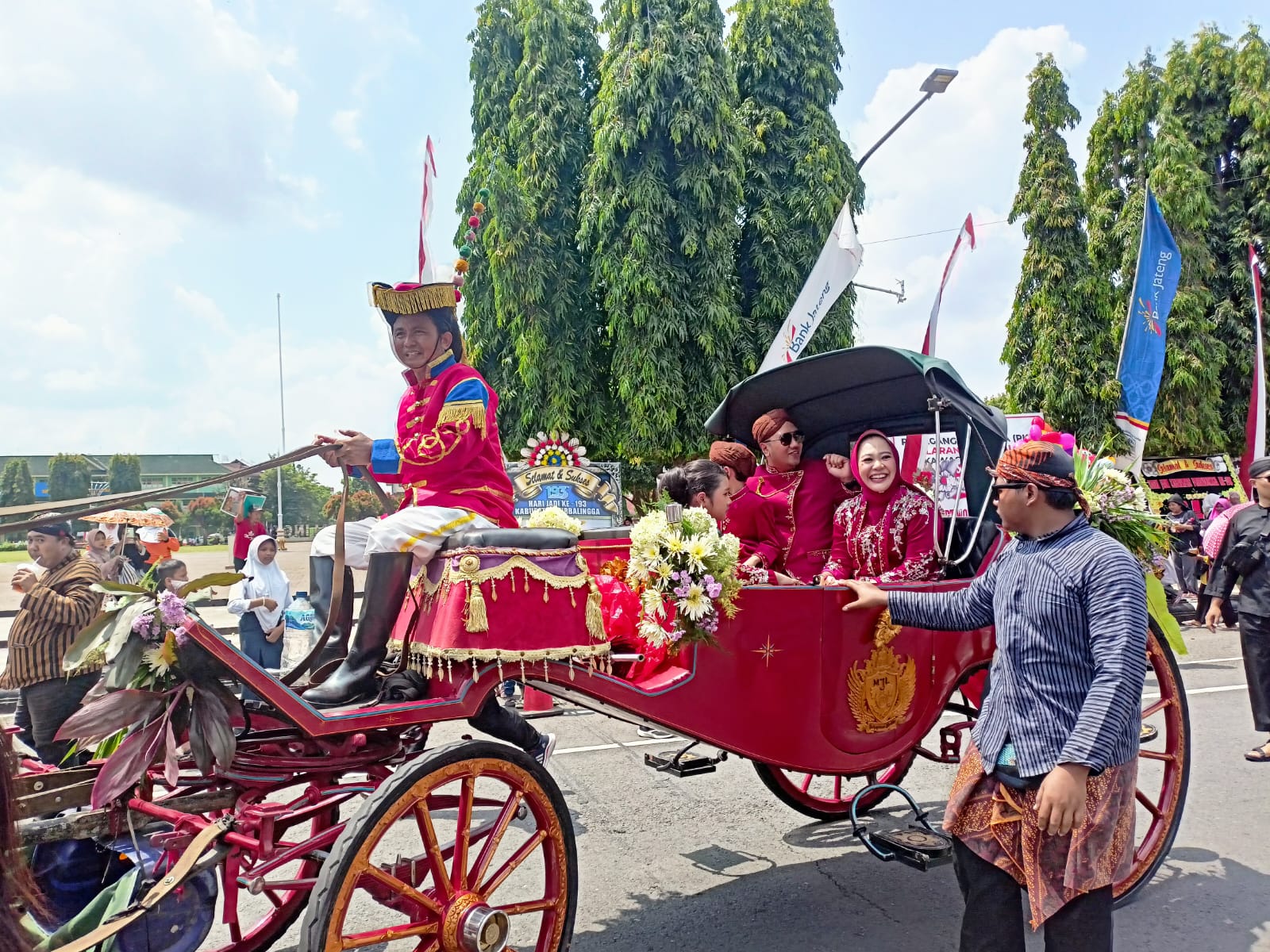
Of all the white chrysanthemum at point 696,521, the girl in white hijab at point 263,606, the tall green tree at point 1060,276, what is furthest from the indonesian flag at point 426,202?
the tall green tree at point 1060,276

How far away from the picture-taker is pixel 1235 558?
19.3 ft

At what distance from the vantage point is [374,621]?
290cm

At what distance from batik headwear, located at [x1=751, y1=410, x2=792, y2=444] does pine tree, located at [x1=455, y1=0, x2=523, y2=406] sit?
10235mm

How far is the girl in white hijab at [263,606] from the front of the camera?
6.88 m

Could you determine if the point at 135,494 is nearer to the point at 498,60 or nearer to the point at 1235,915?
the point at 1235,915

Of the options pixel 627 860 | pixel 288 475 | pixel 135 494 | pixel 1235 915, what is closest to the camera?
pixel 135 494

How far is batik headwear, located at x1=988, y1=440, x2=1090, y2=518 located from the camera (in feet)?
8.45

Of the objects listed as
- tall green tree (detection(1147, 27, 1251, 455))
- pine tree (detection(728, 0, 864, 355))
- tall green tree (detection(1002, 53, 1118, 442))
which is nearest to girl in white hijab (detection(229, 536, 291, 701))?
pine tree (detection(728, 0, 864, 355))

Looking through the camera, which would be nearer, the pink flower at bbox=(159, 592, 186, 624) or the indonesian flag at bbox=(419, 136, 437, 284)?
the pink flower at bbox=(159, 592, 186, 624)

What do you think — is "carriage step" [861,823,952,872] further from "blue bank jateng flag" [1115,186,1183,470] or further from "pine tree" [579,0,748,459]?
"pine tree" [579,0,748,459]

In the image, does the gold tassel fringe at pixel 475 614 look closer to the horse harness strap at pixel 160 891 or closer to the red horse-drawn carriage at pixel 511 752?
the red horse-drawn carriage at pixel 511 752

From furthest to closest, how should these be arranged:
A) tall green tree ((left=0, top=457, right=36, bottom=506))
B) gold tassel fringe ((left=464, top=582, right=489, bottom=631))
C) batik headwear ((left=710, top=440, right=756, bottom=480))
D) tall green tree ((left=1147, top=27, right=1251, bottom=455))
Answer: tall green tree ((left=0, top=457, right=36, bottom=506)) → tall green tree ((left=1147, top=27, right=1251, bottom=455)) → batik headwear ((left=710, top=440, right=756, bottom=480)) → gold tassel fringe ((left=464, top=582, right=489, bottom=631))

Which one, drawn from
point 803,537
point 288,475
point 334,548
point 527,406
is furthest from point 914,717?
point 288,475

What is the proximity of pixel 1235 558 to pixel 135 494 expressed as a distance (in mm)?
6262
